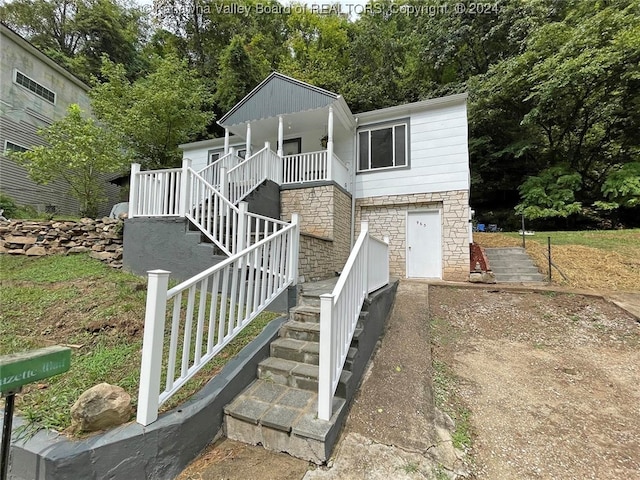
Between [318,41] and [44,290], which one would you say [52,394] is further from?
[318,41]

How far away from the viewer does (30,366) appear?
4.77ft

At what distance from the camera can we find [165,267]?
5.04 m

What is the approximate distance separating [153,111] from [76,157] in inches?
149

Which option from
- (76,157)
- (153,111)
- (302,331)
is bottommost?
(302,331)

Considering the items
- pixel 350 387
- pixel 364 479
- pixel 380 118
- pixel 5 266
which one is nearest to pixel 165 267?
pixel 5 266

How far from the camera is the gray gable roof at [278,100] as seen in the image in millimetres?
8367

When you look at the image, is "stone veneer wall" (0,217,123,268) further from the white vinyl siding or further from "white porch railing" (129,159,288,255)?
the white vinyl siding

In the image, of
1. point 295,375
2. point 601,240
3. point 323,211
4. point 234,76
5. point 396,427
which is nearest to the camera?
point 396,427

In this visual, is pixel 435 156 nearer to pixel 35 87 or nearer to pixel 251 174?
pixel 251 174

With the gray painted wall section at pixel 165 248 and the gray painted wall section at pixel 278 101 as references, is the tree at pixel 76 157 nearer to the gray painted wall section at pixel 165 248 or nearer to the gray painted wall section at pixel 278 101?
the gray painted wall section at pixel 278 101

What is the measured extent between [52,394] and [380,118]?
926cm

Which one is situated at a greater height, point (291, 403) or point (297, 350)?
point (297, 350)

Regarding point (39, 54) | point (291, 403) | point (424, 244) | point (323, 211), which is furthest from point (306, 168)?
point (39, 54)

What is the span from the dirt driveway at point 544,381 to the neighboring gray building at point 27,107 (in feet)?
46.0
